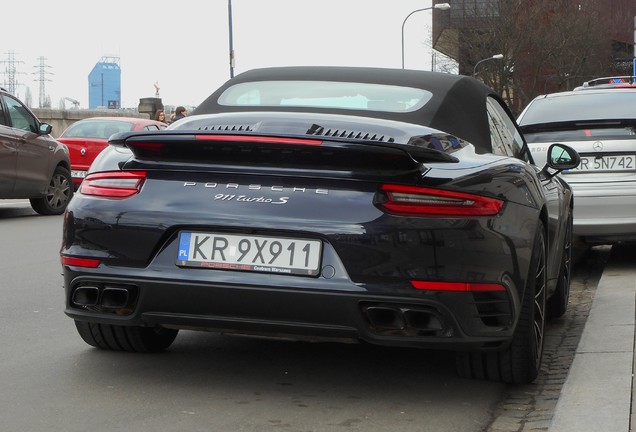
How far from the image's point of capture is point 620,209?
9172 mm

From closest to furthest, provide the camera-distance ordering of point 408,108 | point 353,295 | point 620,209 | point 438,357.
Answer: point 353,295, point 408,108, point 438,357, point 620,209

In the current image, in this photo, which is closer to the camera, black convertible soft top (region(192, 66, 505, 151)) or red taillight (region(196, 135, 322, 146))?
red taillight (region(196, 135, 322, 146))

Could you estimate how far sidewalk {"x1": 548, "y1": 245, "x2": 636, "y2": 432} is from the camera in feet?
15.0

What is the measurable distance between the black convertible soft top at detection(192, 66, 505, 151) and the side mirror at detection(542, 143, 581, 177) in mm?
596

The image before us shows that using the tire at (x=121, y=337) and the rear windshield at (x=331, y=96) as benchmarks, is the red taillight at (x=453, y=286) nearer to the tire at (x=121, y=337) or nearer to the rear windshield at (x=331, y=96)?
the rear windshield at (x=331, y=96)

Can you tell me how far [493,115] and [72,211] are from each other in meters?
2.19

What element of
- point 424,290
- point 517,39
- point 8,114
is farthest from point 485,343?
point 517,39

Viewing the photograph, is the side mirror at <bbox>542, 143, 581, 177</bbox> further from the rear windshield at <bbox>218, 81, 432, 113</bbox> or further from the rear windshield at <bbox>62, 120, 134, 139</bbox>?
the rear windshield at <bbox>62, 120, 134, 139</bbox>

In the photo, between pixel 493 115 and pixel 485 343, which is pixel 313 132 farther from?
pixel 493 115

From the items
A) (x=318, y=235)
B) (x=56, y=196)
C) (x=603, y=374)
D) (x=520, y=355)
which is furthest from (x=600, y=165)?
(x=56, y=196)

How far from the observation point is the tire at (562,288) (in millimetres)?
6957

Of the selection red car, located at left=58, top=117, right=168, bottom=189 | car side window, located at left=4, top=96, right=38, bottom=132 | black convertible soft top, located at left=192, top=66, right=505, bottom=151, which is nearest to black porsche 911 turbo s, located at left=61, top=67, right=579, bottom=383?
black convertible soft top, located at left=192, top=66, right=505, bottom=151

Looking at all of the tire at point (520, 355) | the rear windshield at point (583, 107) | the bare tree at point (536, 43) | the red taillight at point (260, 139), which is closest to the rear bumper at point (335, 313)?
the tire at point (520, 355)

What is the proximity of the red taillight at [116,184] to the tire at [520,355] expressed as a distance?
5.19ft
